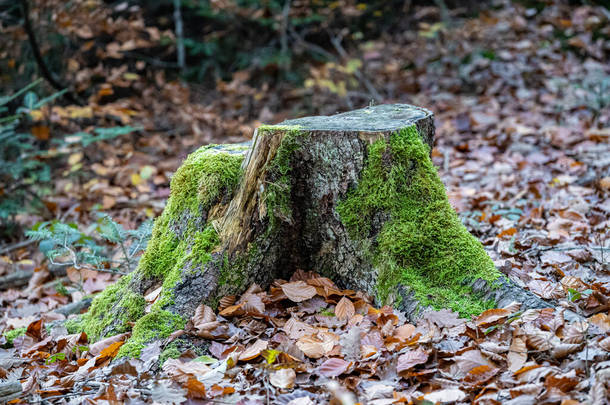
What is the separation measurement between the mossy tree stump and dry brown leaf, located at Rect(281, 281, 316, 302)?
0.67 feet

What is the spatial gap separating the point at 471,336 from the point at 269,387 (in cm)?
100

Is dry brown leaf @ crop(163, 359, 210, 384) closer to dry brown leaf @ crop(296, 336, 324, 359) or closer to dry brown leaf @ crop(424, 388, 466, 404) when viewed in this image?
dry brown leaf @ crop(296, 336, 324, 359)

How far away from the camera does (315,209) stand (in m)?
3.07

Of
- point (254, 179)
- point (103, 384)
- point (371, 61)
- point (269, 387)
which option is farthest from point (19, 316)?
point (371, 61)

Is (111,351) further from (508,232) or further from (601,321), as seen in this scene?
(508,232)

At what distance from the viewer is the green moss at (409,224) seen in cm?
285

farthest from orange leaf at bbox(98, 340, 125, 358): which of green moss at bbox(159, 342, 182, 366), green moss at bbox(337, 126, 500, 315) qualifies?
green moss at bbox(337, 126, 500, 315)

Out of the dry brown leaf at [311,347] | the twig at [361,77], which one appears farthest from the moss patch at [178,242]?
the twig at [361,77]

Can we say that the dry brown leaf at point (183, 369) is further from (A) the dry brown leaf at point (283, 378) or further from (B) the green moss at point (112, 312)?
(B) the green moss at point (112, 312)

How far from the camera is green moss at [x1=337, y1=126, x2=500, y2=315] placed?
285 centimetres

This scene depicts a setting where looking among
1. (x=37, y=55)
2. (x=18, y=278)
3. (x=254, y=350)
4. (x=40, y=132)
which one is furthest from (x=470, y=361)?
(x=37, y=55)

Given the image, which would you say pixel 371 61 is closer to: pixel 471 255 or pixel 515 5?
pixel 515 5

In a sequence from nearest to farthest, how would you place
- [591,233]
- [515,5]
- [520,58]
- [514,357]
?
1. [514,357]
2. [591,233]
3. [520,58]
4. [515,5]

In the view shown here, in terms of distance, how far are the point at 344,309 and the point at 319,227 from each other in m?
0.53
